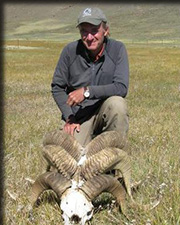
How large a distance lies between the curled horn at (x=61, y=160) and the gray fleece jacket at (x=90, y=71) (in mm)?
1462

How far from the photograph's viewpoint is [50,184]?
16.2ft

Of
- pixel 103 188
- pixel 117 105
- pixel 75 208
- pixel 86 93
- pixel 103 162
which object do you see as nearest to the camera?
pixel 75 208

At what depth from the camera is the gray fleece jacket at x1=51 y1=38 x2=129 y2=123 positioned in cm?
646

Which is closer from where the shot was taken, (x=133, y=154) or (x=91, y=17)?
(x=91, y=17)

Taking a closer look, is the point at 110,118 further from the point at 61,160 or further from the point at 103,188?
the point at 103,188

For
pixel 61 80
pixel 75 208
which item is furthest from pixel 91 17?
pixel 75 208

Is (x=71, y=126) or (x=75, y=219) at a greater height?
(x=75, y=219)

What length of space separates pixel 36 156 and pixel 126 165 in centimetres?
213

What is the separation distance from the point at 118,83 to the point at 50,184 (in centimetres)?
201

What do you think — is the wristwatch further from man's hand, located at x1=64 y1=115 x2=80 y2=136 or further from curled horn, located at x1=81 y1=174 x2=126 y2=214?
curled horn, located at x1=81 y1=174 x2=126 y2=214

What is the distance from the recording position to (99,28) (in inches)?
245

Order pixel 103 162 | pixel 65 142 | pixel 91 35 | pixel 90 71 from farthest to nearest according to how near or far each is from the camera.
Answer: pixel 90 71 < pixel 91 35 < pixel 65 142 < pixel 103 162

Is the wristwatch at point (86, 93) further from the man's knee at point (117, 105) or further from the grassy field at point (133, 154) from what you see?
the grassy field at point (133, 154)

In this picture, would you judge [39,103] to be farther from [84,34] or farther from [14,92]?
[84,34]
